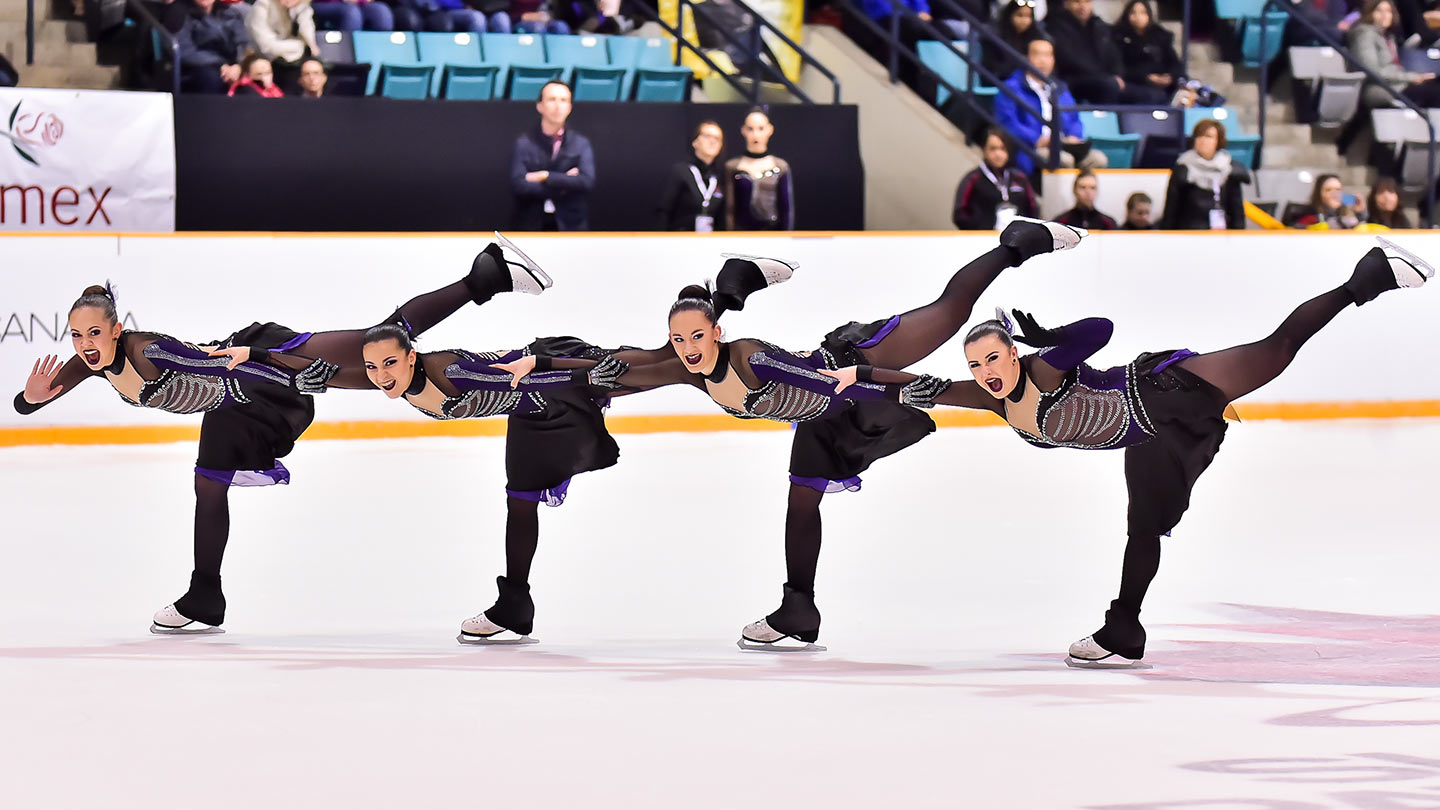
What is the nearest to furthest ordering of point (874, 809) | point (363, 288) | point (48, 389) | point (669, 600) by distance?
1. point (874, 809)
2. point (48, 389)
3. point (669, 600)
4. point (363, 288)

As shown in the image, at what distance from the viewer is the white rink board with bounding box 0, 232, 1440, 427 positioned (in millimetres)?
9844

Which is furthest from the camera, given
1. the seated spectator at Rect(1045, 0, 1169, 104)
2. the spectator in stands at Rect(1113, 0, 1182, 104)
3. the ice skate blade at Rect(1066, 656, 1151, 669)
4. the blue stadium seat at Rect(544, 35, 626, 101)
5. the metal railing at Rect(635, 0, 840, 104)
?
the spectator in stands at Rect(1113, 0, 1182, 104)

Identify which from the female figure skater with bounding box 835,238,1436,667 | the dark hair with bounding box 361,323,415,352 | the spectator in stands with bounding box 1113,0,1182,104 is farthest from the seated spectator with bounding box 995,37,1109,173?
the dark hair with bounding box 361,323,415,352

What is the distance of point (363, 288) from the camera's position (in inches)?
399

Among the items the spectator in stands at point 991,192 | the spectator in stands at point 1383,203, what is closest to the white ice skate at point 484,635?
the spectator in stands at point 991,192

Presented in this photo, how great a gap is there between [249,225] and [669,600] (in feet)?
18.7

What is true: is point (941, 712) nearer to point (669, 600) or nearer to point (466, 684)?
point (466, 684)

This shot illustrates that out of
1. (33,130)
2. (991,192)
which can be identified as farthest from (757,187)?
(33,130)

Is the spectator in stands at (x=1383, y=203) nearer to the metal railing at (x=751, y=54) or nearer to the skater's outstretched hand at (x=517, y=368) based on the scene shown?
the metal railing at (x=751, y=54)

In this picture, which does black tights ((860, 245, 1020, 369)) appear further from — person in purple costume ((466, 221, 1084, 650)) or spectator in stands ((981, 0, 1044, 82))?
spectator in stands ((981, 0, 1044, 82))

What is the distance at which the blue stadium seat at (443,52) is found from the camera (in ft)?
38.8

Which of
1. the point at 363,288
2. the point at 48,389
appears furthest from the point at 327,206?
the point at 48,389

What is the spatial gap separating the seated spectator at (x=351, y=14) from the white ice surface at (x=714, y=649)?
11.9ft

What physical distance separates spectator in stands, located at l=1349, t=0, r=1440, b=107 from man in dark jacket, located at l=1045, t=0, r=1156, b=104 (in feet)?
6.28
